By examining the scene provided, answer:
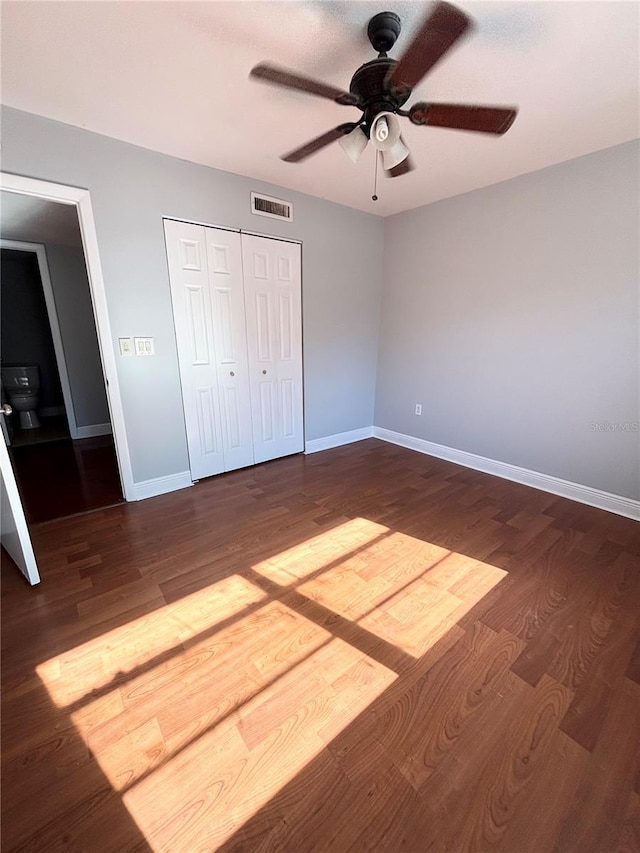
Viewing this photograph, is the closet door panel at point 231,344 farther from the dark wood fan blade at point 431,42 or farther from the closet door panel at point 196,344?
the dark wood fan blade at point 431,42

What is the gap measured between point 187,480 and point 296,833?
93.2 inches

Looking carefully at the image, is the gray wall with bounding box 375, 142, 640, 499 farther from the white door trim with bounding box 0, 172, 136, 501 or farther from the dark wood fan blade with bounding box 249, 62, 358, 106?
the white door trim with bounding box 0, 172, 136, 501

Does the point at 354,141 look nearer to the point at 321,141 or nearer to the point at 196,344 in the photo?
the point at 321,141

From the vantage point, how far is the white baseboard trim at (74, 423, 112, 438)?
4234 millimetres

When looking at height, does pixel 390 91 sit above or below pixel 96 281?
above

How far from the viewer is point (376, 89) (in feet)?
4.35

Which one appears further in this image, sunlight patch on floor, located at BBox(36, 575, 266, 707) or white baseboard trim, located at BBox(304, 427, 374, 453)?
white baseboard trim, located at BBox(304, 427, 374, 453)

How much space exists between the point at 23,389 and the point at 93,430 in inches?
40.5

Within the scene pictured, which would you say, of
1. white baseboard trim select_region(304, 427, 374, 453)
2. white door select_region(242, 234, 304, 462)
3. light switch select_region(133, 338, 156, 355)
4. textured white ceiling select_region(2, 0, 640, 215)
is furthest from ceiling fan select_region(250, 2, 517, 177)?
white baseboard trim select_region(304, 427, 374, 453)

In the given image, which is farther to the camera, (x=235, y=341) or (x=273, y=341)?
(x=273, y=341)

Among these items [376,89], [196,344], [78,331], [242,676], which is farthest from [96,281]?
[242,676]

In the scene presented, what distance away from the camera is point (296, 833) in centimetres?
91

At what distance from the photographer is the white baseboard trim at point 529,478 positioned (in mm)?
2490

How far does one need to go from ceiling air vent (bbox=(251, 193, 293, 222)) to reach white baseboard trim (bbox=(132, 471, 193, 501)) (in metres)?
2.31
